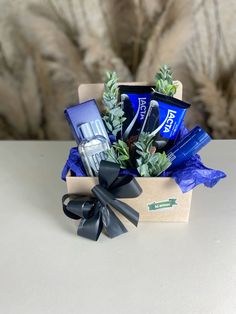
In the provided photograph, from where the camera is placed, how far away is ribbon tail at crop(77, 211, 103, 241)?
0.63m

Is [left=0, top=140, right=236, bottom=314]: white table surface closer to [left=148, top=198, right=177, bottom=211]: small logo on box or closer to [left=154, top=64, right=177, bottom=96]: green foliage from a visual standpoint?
[left=148, top=198, right=177, bottom=211]: small logo on box

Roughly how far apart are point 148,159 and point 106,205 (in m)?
0.10

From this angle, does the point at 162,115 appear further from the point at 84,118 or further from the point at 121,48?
the point at 121,48

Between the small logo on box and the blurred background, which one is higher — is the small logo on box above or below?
below

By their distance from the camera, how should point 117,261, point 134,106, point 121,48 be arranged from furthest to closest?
1. point 121,48
2. point 134,106
3. point 117,261

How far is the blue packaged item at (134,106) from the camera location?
71cm

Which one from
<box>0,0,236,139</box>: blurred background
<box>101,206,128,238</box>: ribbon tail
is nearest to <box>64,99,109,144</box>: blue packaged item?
<box>101,206,128,238</box>: ribbon tail

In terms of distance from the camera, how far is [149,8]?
90cm

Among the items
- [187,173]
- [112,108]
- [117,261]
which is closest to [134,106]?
[112,108]

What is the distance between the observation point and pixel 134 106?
73 centimetres

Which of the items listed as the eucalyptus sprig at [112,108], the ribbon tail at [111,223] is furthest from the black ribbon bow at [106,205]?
the eucalyptus sprig at [112,108]

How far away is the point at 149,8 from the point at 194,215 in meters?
0.49

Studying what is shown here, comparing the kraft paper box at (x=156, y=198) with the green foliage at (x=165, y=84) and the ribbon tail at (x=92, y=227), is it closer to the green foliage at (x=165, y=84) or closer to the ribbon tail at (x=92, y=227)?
the ribbon tail at (x=92, y=227)

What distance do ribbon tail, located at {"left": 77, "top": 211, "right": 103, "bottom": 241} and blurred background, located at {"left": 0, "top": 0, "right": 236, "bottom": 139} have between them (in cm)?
43
